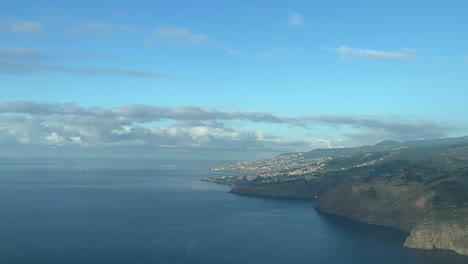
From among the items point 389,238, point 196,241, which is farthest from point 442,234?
point 196,241

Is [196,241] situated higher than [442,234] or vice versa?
[442,234]

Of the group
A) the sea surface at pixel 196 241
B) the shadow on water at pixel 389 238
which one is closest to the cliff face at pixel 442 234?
the shadow on water at pixel 389 238

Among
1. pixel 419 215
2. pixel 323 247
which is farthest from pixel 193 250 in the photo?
pixel 419 215

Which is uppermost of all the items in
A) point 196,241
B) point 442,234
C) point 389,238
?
point 442,234

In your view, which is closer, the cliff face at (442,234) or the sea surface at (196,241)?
the sea surface at (196,241)

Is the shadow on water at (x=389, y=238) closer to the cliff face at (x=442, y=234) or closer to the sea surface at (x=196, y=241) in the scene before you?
the sea surface at (x=196, y=241)

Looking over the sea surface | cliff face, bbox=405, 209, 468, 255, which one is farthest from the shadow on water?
cliff face, bbox=405, 209, 468, 255

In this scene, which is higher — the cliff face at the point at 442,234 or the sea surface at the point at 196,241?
the cliff face at the point at 442,234

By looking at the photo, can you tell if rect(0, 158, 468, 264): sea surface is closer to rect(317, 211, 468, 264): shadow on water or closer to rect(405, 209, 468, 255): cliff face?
rect(317, 211, 468, 264): shadow on water

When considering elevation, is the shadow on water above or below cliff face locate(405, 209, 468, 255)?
below

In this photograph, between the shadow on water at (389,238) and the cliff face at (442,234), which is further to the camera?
the cliff face at (442,234)

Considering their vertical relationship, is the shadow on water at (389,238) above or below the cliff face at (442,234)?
below

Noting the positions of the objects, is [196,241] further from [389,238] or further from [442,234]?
[442,234]
